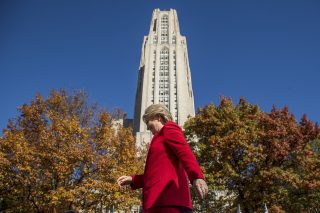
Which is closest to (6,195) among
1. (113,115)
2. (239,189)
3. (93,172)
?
(93,172)

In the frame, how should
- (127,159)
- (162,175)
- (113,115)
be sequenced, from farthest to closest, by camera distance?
1. (113,115)
2. (127,159)
3. (162,175)

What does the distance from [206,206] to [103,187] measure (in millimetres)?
9469

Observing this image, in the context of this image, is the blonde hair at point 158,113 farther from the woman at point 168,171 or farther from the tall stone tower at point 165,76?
the tall stone tower at point 165,76

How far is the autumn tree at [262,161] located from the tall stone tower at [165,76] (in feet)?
192

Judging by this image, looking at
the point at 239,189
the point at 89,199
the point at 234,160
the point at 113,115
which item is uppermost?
the point at 113,115

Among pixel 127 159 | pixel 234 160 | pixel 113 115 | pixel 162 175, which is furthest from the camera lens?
pixel 113 115

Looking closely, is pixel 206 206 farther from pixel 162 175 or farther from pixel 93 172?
pixel 162 175

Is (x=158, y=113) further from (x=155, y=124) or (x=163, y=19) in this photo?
(x=163, y=19)

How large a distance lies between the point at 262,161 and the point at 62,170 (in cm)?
1406

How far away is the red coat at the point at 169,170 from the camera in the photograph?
4.19 meters

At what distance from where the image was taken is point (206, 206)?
25.2 m

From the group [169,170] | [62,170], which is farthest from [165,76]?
[169,170]

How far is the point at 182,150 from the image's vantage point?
171 inches

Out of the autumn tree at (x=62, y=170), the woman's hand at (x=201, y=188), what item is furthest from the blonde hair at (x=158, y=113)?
the autumn tree at (x=62, y=170)
